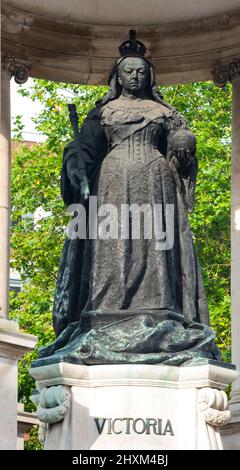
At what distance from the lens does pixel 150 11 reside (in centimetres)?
3494

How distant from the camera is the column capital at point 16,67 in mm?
34312

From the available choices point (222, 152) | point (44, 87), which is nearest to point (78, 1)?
point (222, 152)

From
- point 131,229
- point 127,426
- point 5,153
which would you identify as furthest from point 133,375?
point 5,153

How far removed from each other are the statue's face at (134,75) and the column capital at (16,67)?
7512 mm

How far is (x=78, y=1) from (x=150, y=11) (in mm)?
1353

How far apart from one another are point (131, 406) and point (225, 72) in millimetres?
11680

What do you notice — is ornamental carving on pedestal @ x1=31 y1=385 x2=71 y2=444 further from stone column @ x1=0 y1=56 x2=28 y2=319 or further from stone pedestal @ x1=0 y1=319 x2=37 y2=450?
stone column @ x1=0 y1=56 x2=28 y2=319

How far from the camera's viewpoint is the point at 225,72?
34656 mm

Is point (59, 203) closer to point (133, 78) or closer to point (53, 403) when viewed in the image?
point (133, 78)

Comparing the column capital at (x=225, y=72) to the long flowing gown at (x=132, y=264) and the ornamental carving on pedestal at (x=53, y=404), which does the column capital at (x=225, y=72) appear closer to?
the long flowing gown at (x=132, y=264)

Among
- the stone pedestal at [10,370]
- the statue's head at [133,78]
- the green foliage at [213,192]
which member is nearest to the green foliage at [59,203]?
the green foliage at [213,192]

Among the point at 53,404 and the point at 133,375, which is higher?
the point at 133,375
